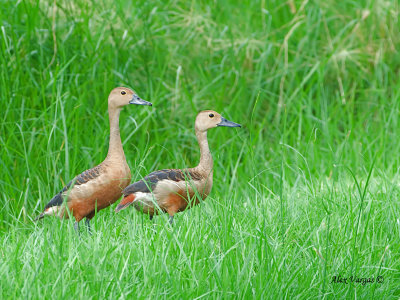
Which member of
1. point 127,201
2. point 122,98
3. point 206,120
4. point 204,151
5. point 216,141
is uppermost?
point 122,98

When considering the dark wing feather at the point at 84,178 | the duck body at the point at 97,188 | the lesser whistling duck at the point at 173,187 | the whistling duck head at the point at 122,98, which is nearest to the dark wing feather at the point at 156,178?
the lesser whistling duck at the point at 173,187

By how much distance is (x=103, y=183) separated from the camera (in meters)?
3.80

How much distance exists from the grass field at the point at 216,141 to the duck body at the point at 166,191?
0.39 ft

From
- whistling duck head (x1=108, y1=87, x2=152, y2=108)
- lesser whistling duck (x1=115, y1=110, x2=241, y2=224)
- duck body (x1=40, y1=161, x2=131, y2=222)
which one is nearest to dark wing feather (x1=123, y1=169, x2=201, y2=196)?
lesser whistling duck (x1=115, y1=110, x2=241, y2=224)

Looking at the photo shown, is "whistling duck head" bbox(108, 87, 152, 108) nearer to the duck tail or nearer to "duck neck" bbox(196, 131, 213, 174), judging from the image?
"duck neck" bbox(196, 131, 213, 174)

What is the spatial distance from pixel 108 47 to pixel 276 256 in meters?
3.90

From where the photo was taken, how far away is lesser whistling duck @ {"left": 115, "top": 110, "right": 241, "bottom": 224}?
12.2 feet

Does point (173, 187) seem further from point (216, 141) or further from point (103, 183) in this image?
point (216, 141)

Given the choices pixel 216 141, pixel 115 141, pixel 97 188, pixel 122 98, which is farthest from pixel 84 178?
pixel 216 141

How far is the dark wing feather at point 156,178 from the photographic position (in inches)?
146

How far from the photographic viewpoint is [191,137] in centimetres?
659

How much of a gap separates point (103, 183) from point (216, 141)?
2914 mm

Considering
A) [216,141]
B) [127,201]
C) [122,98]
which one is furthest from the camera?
[216,141]

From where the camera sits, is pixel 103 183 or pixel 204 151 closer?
pixel 103 183
